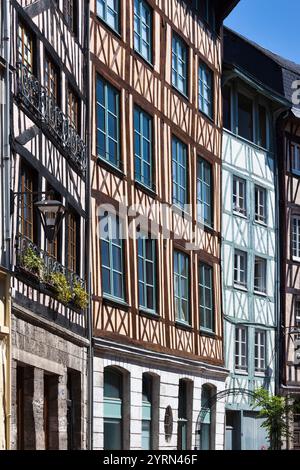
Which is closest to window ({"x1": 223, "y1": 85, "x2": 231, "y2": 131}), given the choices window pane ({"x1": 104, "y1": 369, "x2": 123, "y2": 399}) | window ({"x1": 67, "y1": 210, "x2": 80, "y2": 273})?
window pane ({"x1": 104, "y1": 369, "x2": 123, "y2": 399})

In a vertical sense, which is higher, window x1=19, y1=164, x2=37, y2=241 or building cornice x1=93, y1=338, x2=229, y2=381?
window x1=19, y1=164, x2=37, y2=241

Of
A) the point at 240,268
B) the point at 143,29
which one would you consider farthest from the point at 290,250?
the point at 143,29

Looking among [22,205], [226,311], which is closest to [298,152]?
[226,311]

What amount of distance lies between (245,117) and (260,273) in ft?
13.7

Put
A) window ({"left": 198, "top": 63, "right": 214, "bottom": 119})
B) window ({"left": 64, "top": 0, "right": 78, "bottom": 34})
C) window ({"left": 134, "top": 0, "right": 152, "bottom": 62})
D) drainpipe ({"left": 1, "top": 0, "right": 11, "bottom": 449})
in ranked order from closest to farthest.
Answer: drainpipe ({"left": 1, "top": 0, "right": 11, "bottom": 449}), window ({"left": 64, "top": 0, "right": 78, "bottom": 34}), window ({"left": 134, "top": 0, "right": 152, "bottom": 62}), window ({"left": 198, "top": 63, "right": 214, "bottom": 119})

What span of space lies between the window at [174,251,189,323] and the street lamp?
9.81 m

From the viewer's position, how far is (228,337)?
32.0m

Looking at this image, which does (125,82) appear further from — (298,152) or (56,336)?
(298,152)

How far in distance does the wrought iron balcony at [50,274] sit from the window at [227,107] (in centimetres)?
1254

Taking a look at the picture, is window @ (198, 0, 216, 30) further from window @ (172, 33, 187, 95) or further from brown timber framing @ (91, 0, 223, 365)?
window @ (172, 33, 187, 95)

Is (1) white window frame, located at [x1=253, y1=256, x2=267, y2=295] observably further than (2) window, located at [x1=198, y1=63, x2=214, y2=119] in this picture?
Yes

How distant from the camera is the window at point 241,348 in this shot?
3284cm

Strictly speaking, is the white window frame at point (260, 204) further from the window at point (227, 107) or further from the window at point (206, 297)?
the window at point (206, 297)

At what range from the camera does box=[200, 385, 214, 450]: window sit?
29453 mm
